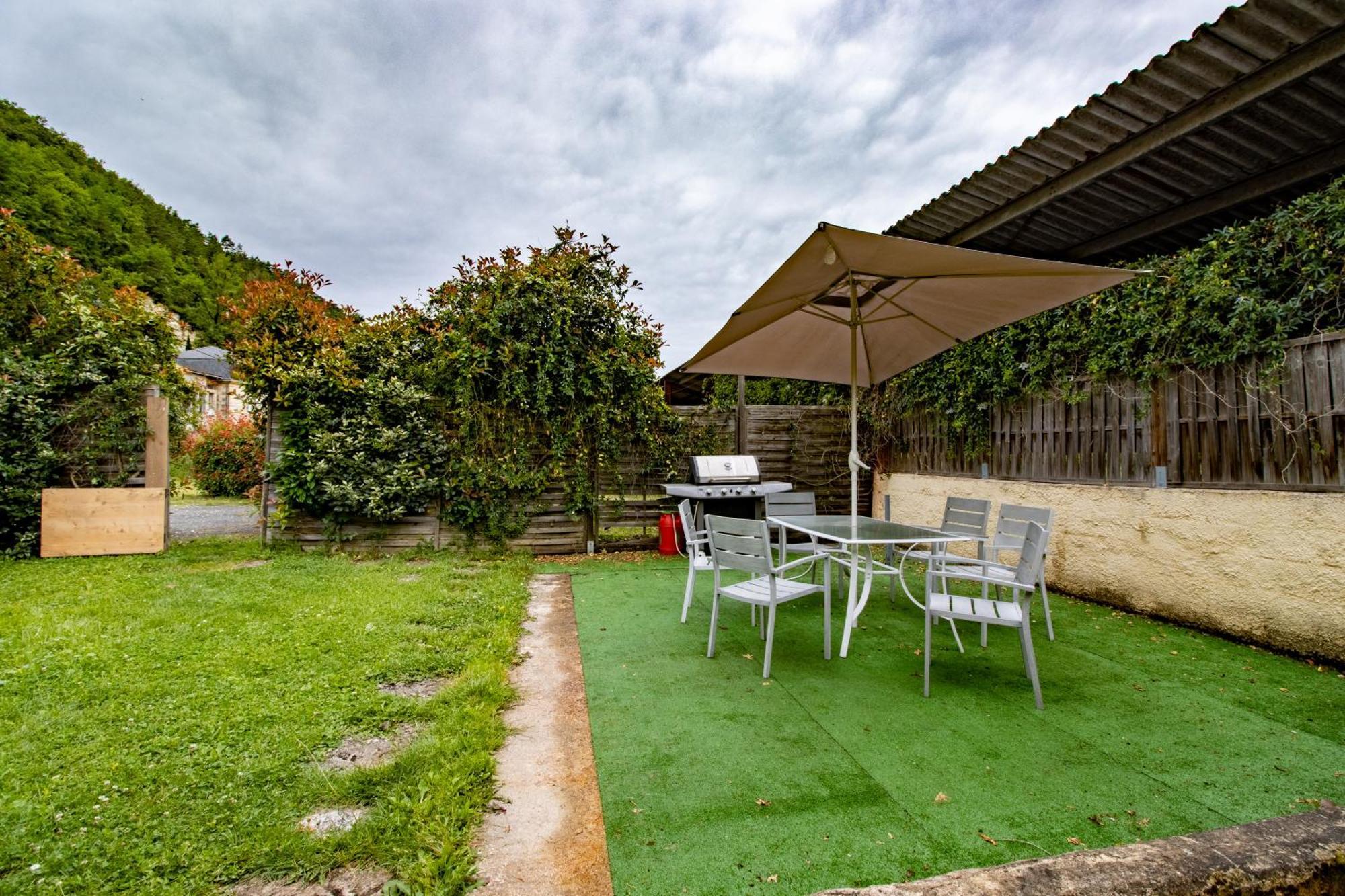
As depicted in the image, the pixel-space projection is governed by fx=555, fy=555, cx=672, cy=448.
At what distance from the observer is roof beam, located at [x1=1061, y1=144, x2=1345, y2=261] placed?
402 centimetres

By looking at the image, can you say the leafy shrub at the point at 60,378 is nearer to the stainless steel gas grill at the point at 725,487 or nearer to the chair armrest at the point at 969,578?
the stainless steel gas grill at the point at 725,487

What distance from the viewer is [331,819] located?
6.07 ft

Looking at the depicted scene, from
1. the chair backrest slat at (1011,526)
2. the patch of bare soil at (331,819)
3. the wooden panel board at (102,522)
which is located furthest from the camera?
the wooden panel board at (102,522)

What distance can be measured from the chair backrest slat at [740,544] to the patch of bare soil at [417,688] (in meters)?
1.64

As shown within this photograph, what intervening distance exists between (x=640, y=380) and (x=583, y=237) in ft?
6.01

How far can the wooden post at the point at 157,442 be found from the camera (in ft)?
20.3

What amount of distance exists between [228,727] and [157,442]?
5575 millimetres

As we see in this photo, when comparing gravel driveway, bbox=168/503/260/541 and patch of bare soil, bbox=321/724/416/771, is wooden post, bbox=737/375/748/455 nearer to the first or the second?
patch of bare soil, bbox=321/724/416/771

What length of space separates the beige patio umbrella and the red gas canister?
2949 mm

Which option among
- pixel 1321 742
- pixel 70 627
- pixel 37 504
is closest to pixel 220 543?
pixel 37 504

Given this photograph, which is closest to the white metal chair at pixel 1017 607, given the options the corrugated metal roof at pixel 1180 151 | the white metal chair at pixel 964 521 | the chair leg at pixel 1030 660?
the chair leg at pixel 1030 660

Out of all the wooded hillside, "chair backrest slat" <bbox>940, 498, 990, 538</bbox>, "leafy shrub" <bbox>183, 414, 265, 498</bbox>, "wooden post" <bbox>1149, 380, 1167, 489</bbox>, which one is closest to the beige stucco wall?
"wooden post" <bbox>1149, 380, 1167, 489</bbox>

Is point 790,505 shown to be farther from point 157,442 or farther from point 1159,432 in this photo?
point 157,442

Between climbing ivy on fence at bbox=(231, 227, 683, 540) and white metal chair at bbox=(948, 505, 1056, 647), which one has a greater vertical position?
climbing ivy on fence at bbox=(231, 227, 683, 540)
